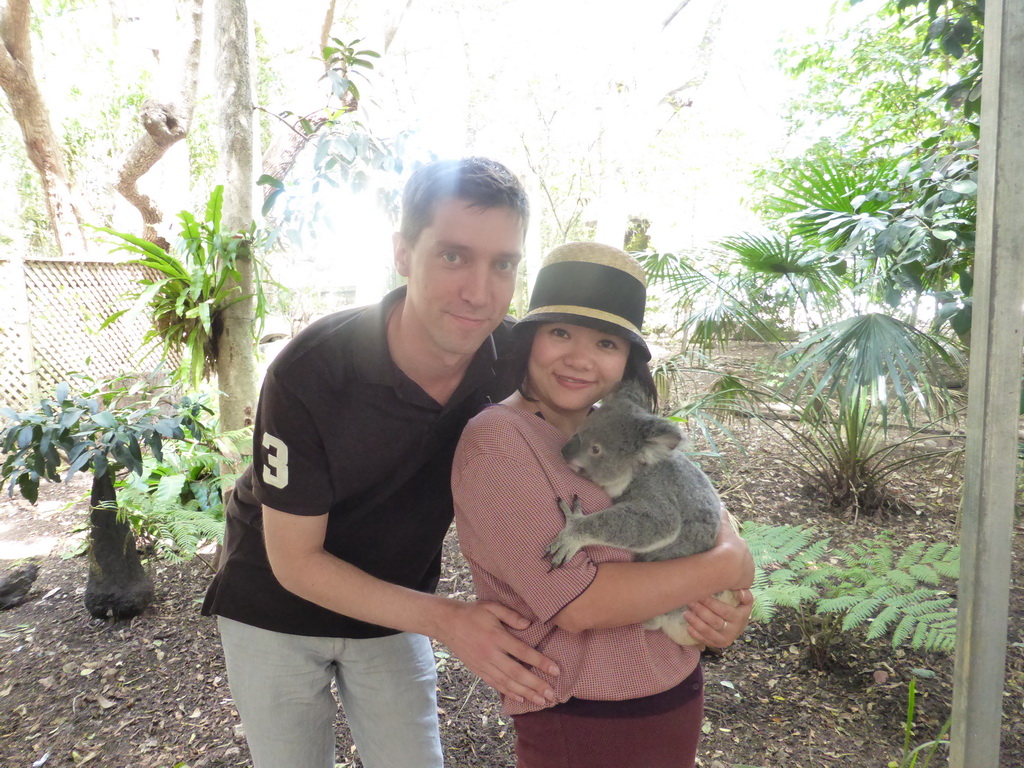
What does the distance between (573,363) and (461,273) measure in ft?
0.98

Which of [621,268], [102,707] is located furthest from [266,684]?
[102,707]

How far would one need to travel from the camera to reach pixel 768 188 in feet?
25.2

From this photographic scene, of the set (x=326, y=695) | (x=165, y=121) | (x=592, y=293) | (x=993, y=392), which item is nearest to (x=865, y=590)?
(x=993, y=392)

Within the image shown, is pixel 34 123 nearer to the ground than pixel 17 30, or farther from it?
nearer to the ground

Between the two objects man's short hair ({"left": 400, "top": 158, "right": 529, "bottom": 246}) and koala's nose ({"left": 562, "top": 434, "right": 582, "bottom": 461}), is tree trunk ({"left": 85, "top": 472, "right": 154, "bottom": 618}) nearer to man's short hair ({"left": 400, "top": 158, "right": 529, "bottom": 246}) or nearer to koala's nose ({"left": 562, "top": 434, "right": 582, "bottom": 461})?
man's short hair ({"left": 400, "top": 158, "right": 529, "bottom": 246})

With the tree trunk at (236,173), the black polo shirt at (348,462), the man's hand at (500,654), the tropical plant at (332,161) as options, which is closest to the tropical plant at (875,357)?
the black polo shirt at (348,462)

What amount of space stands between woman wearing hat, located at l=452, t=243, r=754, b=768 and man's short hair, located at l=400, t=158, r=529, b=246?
0.73ft

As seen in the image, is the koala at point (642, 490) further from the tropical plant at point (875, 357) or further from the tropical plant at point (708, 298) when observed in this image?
the tropical plant at point (708, 298)

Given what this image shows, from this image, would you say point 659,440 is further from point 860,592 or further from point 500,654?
point 860,592

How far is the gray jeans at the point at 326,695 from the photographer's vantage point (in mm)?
1458

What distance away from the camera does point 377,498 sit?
136 centimetres

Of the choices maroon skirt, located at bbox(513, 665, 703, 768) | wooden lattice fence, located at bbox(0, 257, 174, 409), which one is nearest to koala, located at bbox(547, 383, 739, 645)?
maroon skirt, located at bbox(513, 665, 703, 768)

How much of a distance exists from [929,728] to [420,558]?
2.12 meters

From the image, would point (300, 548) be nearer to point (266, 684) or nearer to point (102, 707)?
point (266, 684)
